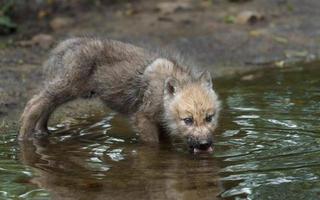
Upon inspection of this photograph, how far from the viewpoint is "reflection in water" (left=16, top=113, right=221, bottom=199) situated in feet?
21.9

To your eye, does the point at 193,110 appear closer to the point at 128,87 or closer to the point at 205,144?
the point at 205,144

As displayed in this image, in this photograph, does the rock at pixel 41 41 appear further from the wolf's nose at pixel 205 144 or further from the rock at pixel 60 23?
the wolf's nose at pixel 205 144

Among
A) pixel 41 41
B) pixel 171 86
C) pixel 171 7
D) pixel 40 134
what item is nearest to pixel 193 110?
pixel 171 86

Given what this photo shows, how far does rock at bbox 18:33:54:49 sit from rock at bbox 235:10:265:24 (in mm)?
3658

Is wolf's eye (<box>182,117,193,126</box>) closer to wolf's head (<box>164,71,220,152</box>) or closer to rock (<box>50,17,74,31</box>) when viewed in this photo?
wolf's head (<box>164,71,220,152</box>)

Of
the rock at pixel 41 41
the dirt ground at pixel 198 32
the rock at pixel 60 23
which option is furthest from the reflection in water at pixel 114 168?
the rock at pixel 60 23

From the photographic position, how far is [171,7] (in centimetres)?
1573

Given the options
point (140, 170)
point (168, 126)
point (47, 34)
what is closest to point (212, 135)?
point (168, 126)

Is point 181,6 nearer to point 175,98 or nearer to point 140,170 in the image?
point 175,98

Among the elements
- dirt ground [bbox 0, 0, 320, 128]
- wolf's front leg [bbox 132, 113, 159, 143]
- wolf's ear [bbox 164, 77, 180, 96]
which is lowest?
wolf's front leg [bbox 132, 113, 159, 143]

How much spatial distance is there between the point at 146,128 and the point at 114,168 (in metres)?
1.35

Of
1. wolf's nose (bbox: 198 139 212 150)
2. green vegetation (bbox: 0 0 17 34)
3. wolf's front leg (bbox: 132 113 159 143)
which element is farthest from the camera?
green vegetation (bbox: 0 0 17 34)

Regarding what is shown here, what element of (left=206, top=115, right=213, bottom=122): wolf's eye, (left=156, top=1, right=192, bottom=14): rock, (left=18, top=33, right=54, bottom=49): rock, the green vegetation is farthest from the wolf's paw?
(left=156, top=1, right=192, bottom=14): rock

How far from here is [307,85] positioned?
11.2 metres
